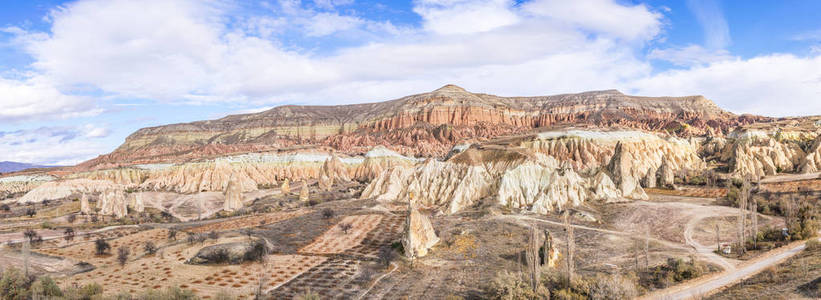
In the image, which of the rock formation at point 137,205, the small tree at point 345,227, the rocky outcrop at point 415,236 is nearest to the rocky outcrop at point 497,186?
the small tree at point 345,227

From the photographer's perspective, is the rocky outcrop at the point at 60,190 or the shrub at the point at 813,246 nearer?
the shrub at the point at 813,246

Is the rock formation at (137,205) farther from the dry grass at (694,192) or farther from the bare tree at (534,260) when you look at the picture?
the dry grass at (694,192)

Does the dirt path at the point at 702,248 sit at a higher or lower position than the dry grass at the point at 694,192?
lower

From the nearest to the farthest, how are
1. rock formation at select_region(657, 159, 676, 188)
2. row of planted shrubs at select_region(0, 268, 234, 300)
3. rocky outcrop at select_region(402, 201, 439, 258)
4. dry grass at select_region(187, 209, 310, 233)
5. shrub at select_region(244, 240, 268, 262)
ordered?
row of planted shrubs at select_region(0, 268, 234, 300), rocky outcrop at select_region(402, 201, 439, 258), shrub at select_region(244, 240, 268, 262), dry grass at select_region(187, 209, 310, 233), rock formation at select_region(657, 159, 676, 188)

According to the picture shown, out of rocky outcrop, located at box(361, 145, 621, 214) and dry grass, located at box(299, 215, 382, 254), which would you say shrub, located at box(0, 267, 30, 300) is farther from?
rocky outcrop, located at box(361, 145, 621, 214)

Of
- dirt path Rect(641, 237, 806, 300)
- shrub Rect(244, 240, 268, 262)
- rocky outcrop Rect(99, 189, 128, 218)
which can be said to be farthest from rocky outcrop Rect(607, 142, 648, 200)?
rocky outcrop Rect(99, 189, 128, 218)

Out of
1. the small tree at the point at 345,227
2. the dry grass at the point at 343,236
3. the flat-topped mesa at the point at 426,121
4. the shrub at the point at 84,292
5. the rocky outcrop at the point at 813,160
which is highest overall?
the flat-topped mesa at the point at 426,121

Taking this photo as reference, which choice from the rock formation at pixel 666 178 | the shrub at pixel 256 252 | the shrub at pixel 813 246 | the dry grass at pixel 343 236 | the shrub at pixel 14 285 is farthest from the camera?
the rock formation at pixel 666 178

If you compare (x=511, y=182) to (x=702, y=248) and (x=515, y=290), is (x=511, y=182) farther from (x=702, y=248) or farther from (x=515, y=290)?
(x=515, y=290)
